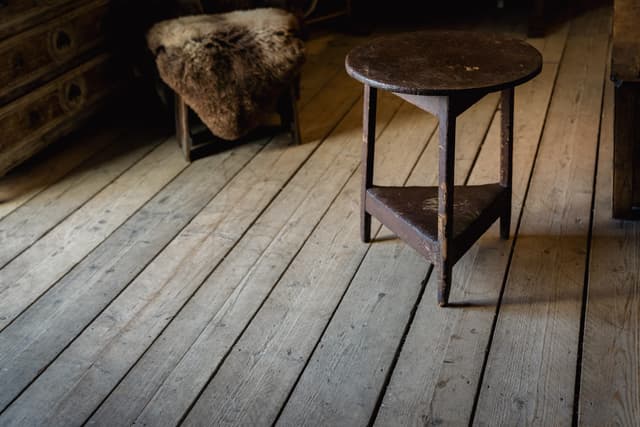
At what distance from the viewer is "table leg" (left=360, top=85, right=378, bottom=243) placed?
2.05 meters

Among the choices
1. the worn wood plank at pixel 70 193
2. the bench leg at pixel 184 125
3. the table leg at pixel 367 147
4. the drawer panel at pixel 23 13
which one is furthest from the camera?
the bench leg at pixel 184 125

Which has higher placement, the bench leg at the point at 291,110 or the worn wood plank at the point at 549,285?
the bench leg at the point at 291,110

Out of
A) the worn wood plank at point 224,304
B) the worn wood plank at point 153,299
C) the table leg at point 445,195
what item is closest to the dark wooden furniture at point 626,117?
the table leg at point 445,195

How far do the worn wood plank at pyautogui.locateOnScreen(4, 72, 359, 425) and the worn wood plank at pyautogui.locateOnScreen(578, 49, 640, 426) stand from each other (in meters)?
0.97

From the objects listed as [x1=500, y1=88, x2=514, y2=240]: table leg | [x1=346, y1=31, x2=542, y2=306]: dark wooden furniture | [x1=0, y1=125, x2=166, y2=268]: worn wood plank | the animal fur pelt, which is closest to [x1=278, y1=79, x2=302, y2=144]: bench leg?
the animal fur pelt

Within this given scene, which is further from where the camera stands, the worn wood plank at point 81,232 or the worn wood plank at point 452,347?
the worn wood plank at point 81,232

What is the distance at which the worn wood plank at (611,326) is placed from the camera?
1.64m

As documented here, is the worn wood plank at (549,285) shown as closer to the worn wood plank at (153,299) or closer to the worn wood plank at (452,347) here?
the worn wood plank at (452,347)

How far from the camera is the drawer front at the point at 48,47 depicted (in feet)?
8.47

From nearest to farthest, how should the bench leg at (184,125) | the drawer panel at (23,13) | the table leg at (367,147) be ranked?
the table leg at (367,147) → the drawer panel at (23,13) → the bench leg at (184,125)

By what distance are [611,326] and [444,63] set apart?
2.35ft

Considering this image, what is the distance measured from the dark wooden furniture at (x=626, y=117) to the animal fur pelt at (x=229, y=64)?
1.04m

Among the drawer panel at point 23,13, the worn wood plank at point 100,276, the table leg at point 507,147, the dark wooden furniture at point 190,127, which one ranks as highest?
the drawer panel at point 23,13

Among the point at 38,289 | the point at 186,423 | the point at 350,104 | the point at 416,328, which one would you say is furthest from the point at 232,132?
the point at 186,423
